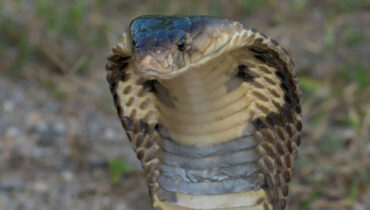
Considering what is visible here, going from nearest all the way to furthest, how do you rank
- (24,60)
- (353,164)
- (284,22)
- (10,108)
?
(353,164) < (10,108) < (24,60) < (284,22)

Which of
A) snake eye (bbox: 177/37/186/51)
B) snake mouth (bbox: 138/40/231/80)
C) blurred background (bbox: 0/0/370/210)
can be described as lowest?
blurred background (bbox: 0/0/370/210)

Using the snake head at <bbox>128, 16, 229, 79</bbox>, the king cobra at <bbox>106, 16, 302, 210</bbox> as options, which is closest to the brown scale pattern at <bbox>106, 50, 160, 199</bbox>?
the king cobra at <bbox>106, 16, 302, 210</bbox>

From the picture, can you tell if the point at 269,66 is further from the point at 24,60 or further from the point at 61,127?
the point at 24,60

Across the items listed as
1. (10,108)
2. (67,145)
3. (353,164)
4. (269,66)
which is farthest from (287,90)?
(10,108)

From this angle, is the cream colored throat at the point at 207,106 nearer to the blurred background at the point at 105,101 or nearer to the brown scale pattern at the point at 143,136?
the brown scale pattern at the point at 143,136

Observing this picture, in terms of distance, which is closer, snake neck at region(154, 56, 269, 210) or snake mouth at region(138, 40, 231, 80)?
snake mouth at region(138, 40, 231, 80)

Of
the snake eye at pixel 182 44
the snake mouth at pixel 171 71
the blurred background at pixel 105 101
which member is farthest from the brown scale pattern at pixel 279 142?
the blurred background at pixel 105 101

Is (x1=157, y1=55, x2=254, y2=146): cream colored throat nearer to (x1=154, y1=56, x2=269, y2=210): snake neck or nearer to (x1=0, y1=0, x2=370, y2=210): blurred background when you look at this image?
(x1=154, y1=56, x2=269, y2=210): snake neck

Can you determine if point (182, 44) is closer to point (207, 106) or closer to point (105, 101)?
point (207, 106)
